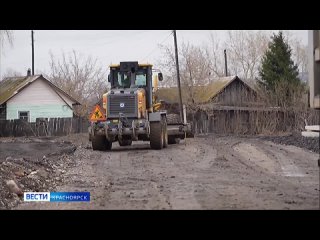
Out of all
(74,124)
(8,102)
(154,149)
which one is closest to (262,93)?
(154,149)

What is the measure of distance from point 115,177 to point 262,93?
12.9 metres

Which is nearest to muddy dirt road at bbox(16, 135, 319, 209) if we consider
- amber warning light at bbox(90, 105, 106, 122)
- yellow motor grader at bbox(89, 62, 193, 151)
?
yellow motor grader at bbox(89, 62, 193, 151)

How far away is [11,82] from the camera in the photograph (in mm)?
36938

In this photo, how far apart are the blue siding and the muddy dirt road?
93.0 feet

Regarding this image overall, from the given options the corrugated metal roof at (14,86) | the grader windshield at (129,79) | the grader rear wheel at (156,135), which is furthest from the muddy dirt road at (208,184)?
the corrugated metal roof at (14,86)

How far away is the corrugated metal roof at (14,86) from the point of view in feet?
114

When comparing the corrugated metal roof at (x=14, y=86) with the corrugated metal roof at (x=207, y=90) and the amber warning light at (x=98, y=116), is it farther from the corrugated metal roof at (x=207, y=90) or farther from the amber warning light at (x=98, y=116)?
the amber warning light at (x=98, y=116)

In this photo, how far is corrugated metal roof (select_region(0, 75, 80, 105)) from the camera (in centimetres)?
3475

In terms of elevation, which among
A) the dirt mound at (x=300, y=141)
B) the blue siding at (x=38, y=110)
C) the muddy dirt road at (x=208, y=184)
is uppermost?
the blue siding at (x=38, y=110)

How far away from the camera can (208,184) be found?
7.04m

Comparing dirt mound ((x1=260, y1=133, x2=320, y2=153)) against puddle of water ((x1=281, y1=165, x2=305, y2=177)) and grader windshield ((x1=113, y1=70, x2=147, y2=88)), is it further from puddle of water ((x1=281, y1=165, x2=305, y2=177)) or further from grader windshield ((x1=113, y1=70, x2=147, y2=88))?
grader windshield ((x1=113, y1=70, x2=147, y2=88))

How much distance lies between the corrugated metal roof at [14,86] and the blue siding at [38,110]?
3.68 feet

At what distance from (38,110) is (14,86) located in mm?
2449

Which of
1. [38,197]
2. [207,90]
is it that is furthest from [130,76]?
[207,90]
